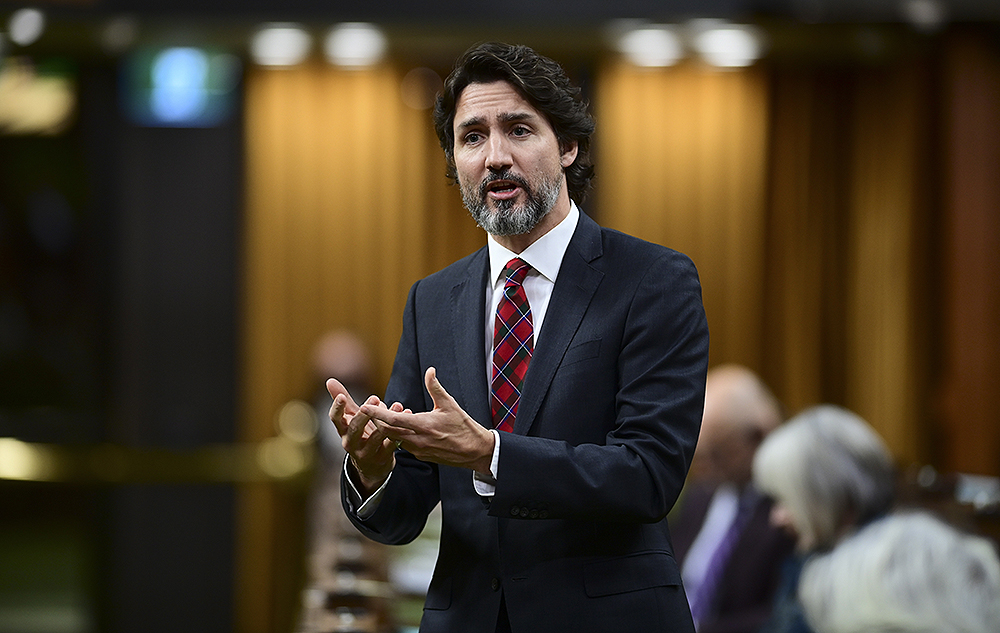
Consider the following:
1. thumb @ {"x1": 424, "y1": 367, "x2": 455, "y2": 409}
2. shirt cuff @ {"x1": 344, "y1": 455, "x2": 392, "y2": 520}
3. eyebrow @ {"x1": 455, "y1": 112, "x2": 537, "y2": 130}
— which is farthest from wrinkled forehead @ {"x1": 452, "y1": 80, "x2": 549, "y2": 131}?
shirt cuff @ {"x1": 344, "y1": 455, "x2": 392, "y2": 520}

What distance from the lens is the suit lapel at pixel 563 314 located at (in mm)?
1461

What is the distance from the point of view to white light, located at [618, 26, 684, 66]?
6105 millimetres

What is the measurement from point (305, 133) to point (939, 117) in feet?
13.2

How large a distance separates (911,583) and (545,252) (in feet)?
4.46

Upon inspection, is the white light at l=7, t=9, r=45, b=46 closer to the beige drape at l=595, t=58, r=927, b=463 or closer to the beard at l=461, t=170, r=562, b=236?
the beige drape at l=595, t=58, r=927, b=463

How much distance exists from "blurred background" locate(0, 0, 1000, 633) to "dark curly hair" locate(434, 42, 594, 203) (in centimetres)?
504

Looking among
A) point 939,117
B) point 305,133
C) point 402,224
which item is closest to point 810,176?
Answer: point 939,117

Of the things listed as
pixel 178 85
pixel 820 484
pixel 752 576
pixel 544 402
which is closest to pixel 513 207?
pixel 544 402

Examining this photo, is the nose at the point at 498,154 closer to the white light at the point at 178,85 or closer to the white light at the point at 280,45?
the white light at the point at 280,45

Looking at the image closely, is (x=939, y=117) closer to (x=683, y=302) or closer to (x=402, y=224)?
(x=402, y=224)

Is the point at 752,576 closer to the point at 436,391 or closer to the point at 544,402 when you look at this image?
the point at 544,402

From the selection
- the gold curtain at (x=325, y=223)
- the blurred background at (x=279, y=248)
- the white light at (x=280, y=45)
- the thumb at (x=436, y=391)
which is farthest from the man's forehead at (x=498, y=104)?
the gold curtain at (x=325, y=223)

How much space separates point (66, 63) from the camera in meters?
6.75

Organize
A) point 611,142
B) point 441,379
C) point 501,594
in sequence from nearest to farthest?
point 501,594 → point 441,379 → point 611,142
